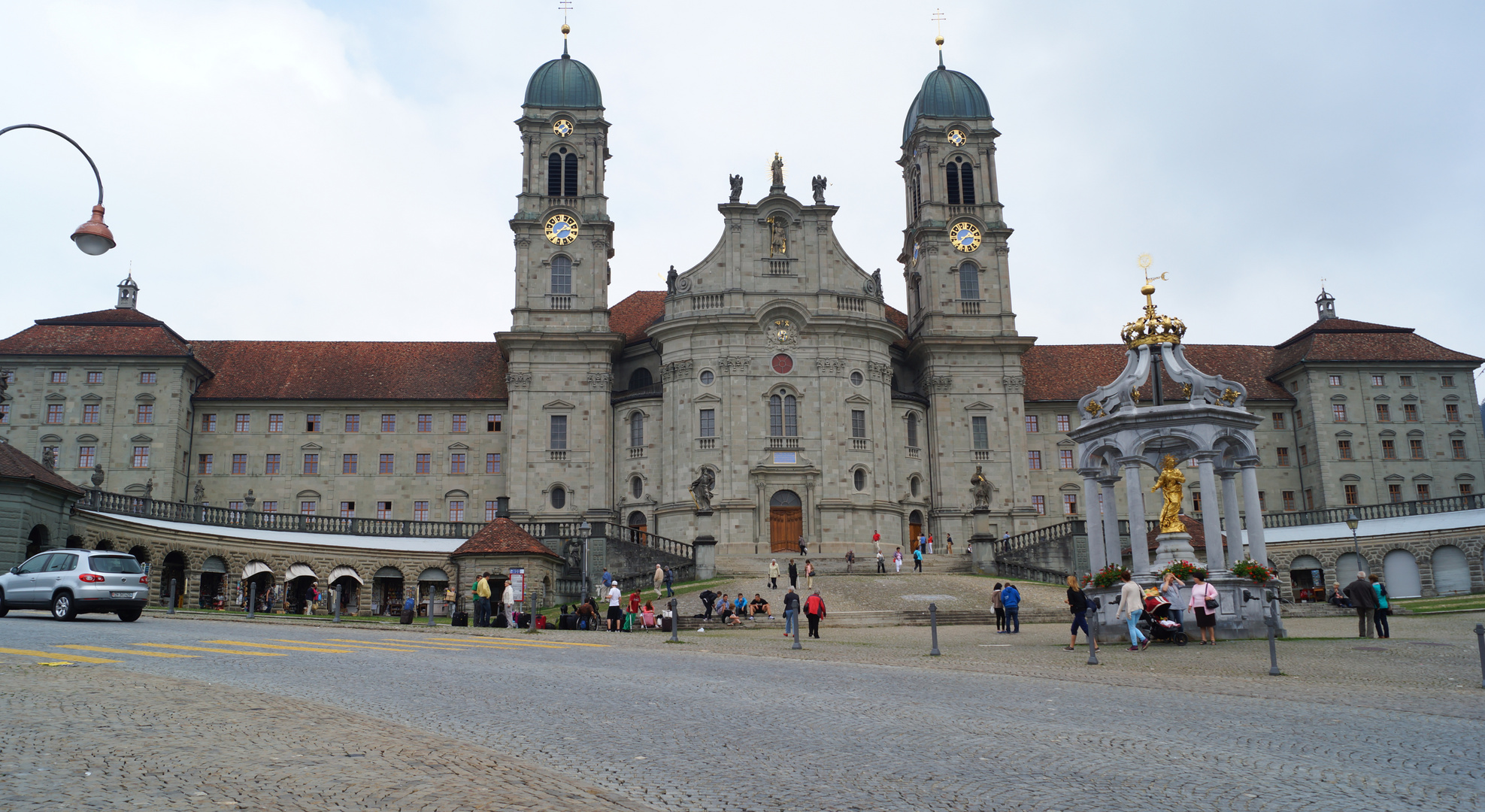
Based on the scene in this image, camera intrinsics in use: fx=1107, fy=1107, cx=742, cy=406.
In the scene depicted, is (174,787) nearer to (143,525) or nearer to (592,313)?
(143,525)

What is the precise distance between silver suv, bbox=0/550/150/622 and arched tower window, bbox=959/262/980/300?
4965 centimetres

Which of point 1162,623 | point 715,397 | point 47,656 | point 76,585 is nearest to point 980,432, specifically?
point 715,397

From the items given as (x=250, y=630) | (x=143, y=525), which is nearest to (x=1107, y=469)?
(x=250, y=630)

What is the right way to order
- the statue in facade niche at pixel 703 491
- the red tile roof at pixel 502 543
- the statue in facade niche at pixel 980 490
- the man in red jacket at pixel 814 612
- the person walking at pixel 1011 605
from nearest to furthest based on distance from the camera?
the man in red jacket at pixel 814 612 → the person walking at pixel 1011 605 → the red tile roof at pixel 502 543 → the statue in facade niche at pixel 703 491 → the statue in facade niche at pixel 980 490

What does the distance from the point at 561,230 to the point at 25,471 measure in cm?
3207

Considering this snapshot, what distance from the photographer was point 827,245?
61719 millimetres

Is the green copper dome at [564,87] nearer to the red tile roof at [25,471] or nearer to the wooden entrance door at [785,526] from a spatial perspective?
the wooden entrance door at [785,526]

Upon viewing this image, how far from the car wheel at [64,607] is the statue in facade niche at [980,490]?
4186 centimetres

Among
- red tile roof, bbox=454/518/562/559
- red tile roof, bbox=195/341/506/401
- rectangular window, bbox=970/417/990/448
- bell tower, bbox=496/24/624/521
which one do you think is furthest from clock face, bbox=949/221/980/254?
red tile roof, bbox=454/518/562/559

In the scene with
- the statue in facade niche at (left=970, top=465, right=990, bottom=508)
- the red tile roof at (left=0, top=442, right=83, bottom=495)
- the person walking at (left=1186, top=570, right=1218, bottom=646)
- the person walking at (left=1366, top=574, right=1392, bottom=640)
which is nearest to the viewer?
the person walking at (left=1186, top=570, right=1218, bottom=646)

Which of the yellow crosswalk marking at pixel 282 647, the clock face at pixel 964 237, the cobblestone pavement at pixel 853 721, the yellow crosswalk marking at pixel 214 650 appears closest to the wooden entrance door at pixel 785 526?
the clock face at pixel 964 237

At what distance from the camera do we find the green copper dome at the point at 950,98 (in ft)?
225

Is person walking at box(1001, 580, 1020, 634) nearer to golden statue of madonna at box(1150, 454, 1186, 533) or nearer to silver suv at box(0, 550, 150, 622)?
golden statue of madonna at box(1150, 454, 1186, 533)

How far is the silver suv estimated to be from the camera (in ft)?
78.8
